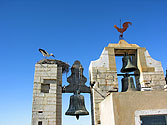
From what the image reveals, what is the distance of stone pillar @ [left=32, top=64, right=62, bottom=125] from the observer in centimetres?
780

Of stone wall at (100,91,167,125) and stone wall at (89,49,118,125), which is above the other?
stone wall at (89,49,118,125)

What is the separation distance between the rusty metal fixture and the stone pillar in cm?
53

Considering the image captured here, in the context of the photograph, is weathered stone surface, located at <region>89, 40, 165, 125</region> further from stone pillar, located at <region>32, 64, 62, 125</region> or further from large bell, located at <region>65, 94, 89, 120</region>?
stone pillar, located at <region>32, 64, 62, 125</region>

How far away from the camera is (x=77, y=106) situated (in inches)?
329

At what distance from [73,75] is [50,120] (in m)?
2.72

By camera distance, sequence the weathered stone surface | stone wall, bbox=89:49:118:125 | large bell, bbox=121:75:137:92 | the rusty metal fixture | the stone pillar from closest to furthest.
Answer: the stone pillar → large bell, bbox=121:75:137:92 → the rusty metal fixture → stone wall, bbox=89:49:118:125 → the weathered stone surface

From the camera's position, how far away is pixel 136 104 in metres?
6.20

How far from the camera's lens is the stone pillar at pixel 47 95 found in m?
7.80

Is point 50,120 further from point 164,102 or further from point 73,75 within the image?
point 164,102

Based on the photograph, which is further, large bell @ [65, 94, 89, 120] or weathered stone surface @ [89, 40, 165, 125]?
weathered stone surface @ [89, 40, 165, 125]

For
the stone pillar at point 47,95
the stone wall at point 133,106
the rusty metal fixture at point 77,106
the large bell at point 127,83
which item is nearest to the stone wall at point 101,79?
the large bell at point 127,83

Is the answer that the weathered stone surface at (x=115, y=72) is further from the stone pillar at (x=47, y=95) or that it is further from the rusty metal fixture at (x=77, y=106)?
the stone pillar at (x=47, y=95)

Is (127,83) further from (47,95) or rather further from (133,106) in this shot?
(47,95)

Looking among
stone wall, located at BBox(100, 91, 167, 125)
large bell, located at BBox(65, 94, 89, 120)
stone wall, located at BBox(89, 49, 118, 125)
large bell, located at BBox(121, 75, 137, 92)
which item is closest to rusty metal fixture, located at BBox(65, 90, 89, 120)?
large bell, located at BBox(65, 94, 89, 120)
